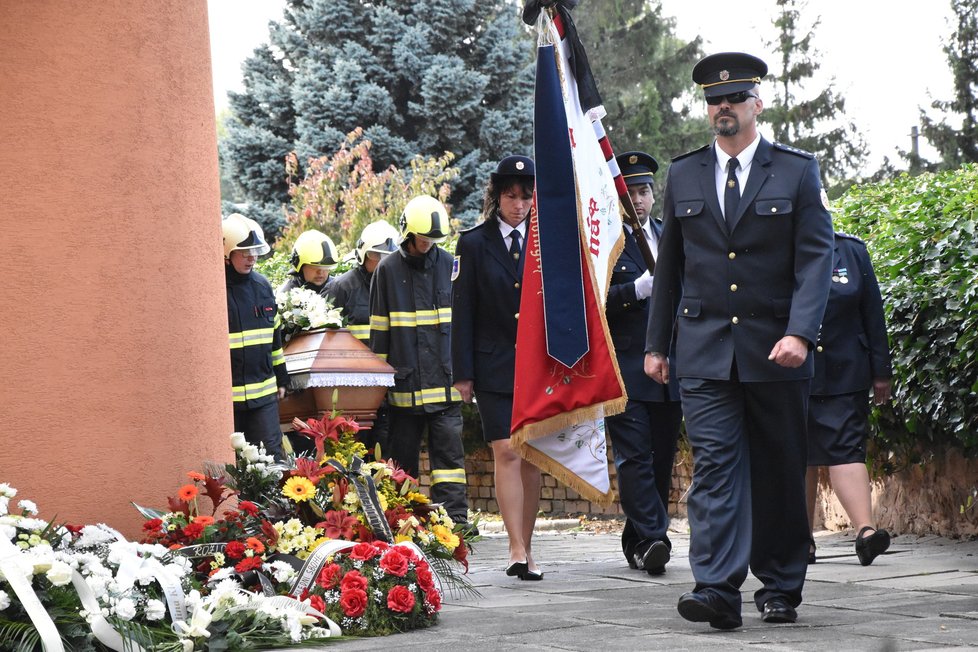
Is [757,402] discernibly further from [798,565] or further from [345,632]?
[345,632]

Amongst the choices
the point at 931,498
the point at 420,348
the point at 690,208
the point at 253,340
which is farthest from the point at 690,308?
the point at 420,348

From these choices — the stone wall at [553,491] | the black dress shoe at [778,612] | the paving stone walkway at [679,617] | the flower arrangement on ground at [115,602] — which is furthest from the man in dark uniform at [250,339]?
the black dress shoe at [778,612]

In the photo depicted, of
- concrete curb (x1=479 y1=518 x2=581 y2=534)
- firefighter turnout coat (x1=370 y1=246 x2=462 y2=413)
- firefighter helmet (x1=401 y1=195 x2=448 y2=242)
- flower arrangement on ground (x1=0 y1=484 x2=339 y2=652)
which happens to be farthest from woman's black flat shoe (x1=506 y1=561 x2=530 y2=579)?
concrete curb (x1=479 y1=518 x2=581 y2=534)

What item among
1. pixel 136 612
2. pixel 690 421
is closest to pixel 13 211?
pixel 136 612

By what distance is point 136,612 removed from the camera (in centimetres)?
485

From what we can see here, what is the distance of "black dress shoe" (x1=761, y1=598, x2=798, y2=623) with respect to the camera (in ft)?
17.6

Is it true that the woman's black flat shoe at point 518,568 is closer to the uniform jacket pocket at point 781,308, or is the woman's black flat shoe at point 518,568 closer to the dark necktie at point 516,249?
the dark necktie at point 516,249

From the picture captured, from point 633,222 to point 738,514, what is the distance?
217cm

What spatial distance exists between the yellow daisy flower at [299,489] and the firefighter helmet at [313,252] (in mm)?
5600

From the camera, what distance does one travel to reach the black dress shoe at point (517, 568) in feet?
23.6

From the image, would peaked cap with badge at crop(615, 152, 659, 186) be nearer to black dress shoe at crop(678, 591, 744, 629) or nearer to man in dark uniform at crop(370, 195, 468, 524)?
man in dark uniform at crop(370, 195, 468, 524)

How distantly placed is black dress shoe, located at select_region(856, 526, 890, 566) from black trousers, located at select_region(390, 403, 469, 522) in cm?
326

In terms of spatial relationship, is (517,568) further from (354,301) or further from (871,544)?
(354,301)

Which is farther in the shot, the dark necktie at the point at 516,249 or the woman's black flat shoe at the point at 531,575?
the dark necktie at the point at 516,249
